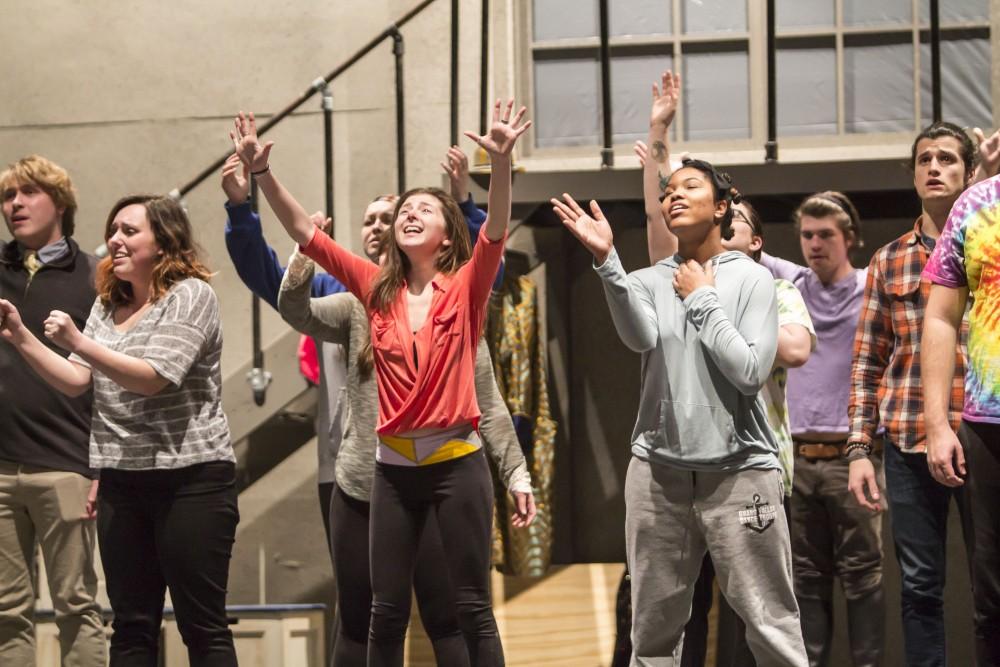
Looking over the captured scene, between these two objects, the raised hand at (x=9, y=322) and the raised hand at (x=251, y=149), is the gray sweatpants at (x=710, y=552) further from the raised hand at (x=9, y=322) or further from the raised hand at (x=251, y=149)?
the raised hand at (x=9, y=322)

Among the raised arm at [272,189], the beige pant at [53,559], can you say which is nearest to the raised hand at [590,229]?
the raised arm at [272,189]

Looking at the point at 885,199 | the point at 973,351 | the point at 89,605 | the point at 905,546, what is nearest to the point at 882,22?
the point at 885,199

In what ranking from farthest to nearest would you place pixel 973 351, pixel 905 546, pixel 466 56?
pixel 466 56, pixel 905 546, pixel 973 351

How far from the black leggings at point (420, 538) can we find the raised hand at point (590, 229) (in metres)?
0.65

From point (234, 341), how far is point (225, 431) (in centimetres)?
259

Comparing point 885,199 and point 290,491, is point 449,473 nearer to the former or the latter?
point 885,199

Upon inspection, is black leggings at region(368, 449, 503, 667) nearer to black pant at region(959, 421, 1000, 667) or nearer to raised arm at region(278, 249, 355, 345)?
raised arm at region(278, 249, 355, 345)

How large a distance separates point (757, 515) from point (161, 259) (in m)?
1.62

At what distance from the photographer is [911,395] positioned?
3445 mm

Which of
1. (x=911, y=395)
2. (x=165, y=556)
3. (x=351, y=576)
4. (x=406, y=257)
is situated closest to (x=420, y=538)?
(x=351, y=576)

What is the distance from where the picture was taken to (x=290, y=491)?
5.63 metres

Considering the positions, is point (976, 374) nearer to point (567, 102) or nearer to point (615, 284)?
point (615, 284)

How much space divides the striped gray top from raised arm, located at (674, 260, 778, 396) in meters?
1.18

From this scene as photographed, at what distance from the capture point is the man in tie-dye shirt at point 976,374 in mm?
2500
